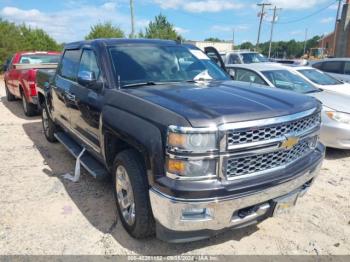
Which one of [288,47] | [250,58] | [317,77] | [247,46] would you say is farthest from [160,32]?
[288,47]

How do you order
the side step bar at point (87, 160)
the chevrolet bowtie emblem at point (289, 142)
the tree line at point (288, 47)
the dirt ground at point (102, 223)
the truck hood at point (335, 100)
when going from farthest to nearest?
the tree line at point (288, 47) < the truck hood at point (335, 100) < the side step bar at point (87, 160) < the dirt ground at point (102, 223) < the chevrolet bowtie emblem at point (289, 142)

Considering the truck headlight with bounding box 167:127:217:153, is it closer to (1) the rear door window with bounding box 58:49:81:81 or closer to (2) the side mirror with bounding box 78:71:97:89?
(2) the side mirror with bounding box 78:71:97:89

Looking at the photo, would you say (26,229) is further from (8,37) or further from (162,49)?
(8,37)

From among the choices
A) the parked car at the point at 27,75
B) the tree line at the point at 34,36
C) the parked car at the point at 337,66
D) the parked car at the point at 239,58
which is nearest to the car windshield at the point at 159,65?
the parked car at the point at 27,75

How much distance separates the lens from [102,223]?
3510 millimetres

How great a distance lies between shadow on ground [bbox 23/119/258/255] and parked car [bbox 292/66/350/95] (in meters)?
4.61

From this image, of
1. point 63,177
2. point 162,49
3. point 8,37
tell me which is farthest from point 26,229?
point 8,37

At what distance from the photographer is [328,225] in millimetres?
3484

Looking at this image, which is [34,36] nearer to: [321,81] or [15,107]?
[15,107]

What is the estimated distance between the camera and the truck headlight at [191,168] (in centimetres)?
241

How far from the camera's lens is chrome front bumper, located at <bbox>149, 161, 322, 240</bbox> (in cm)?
243

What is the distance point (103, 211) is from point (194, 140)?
1.90 m

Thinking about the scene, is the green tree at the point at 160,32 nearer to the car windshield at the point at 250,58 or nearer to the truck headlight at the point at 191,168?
the car windshield at the point at 250,58

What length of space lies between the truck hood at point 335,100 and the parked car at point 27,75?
6563 millimetres
